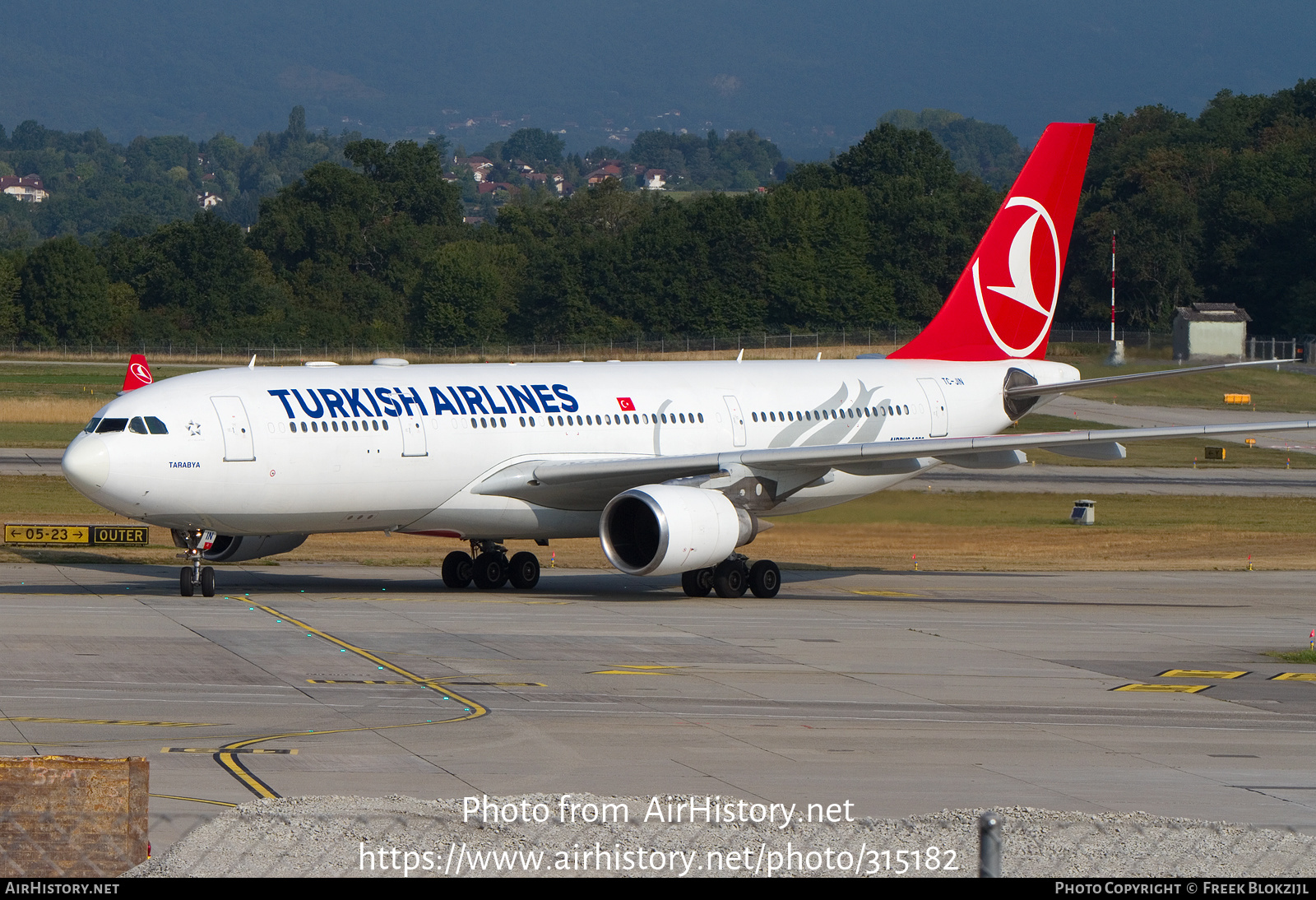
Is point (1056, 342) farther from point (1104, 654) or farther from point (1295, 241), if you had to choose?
point (1104, 654)

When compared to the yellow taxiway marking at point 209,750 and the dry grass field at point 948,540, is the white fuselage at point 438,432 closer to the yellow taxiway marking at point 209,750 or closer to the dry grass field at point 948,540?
the dry grass field at point 948,540

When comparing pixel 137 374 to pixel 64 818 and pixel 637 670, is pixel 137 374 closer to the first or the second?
pixel 637 670

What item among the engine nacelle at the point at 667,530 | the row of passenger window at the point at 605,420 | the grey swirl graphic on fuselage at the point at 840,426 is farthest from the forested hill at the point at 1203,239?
the engine nacelle at the point at 667,530

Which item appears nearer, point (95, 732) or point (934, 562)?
point (95, 732)

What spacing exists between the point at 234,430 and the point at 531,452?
6.16 meters

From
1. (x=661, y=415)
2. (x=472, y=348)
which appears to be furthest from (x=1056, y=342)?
(x=661, y=415)

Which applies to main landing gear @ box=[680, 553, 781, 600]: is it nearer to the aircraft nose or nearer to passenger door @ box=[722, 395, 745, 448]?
passenger door @ box=[722, 395, 745, 448]

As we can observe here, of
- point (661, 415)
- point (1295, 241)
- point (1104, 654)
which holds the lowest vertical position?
point (1104, 654)

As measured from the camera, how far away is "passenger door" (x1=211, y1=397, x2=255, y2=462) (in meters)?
30.3

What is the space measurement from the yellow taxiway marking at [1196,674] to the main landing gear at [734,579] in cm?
1094

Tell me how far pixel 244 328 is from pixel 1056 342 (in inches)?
2495

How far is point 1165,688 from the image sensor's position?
76.8ft

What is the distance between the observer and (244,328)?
133 metres

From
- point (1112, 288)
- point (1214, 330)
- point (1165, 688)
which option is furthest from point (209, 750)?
point (1112, 288)
